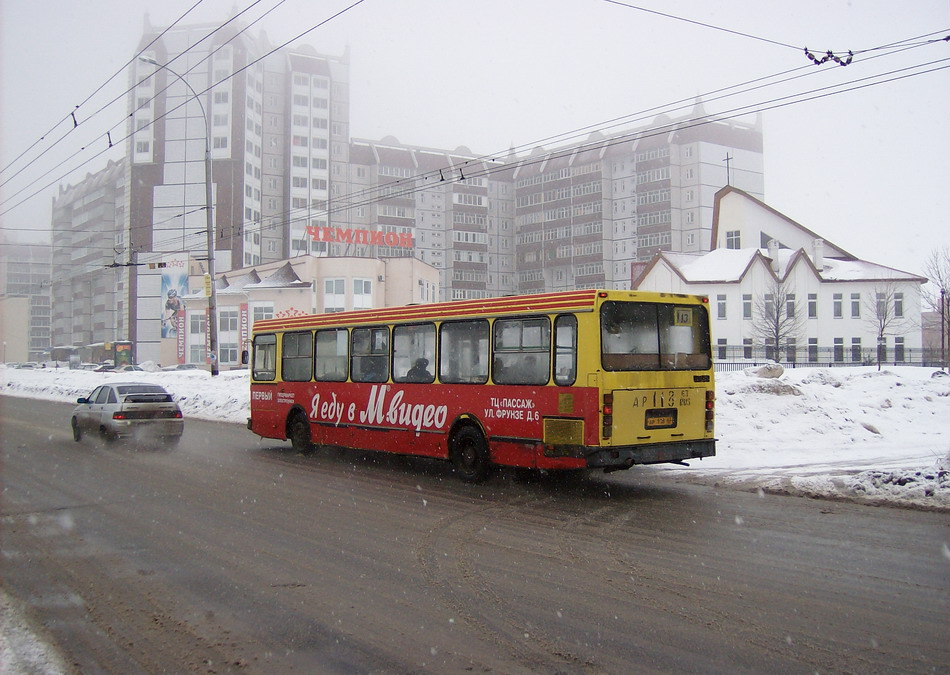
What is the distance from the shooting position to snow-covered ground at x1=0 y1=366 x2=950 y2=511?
10.7 m

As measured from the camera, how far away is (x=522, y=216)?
4722 inches

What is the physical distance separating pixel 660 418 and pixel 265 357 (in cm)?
998

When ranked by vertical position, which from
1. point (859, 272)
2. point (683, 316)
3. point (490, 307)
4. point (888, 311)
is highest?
point (859, 272)

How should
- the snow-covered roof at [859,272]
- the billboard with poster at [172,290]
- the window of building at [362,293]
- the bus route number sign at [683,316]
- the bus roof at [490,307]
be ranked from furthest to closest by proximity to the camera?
1. the billboard with poster at [172,290]
2. the window of building at [362,293]
3. the snow-covered roof at [859,272]
4. the bus route number sign at [683,316]
5. the bus roof at [490,307]

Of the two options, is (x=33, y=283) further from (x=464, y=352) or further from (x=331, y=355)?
(x=464, y=352)

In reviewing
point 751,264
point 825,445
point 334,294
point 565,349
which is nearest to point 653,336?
point 565,349

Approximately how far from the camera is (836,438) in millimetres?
16094

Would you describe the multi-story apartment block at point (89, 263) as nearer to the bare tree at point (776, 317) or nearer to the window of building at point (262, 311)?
the window of building at point (262, 311)

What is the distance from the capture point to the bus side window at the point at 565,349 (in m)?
Answer: 10.8

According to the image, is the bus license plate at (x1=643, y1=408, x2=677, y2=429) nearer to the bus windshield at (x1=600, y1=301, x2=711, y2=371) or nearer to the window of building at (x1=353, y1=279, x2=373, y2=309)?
the bus windshield at (x1=600, y1=301, x2=711, y2=371)

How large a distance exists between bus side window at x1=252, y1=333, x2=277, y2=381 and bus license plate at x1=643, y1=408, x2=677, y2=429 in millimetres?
9395

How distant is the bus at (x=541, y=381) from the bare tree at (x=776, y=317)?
44.9m

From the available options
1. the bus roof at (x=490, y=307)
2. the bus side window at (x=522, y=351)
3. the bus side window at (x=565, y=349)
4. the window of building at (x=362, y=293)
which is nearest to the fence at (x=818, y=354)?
the window of building at (x=362, y=293)

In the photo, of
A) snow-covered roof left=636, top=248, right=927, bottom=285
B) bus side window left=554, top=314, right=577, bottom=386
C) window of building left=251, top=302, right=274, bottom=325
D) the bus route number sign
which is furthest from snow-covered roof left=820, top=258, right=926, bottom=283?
bus side window left=554, top=314, right=577, bottom=386
